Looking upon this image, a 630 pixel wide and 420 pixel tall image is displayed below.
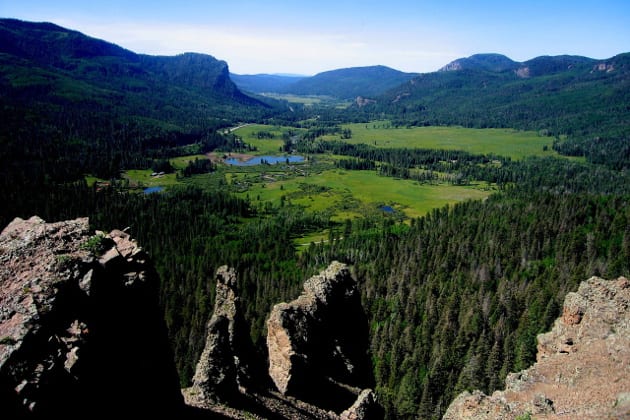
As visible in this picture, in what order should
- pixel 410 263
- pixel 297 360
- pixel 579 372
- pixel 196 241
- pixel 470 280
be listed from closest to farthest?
1. pixel 579 372
2. pixel 297 360
3. pixel 470 280
4. pixel 410 263
5. pixel 196 241

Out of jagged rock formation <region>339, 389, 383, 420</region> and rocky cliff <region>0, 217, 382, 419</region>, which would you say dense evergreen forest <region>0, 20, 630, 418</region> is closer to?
jagged rock formation <region>339, 389, 383, 420</region>

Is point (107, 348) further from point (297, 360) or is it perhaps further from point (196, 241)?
point (196, 241)

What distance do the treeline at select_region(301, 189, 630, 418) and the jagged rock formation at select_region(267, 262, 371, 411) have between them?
27.7 m

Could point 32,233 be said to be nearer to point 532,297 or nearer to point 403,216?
point 532,297

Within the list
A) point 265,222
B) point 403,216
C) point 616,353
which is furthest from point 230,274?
point 403,216

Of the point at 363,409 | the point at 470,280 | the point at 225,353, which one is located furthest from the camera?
the point at 470,280

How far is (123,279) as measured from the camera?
1903 centimetres

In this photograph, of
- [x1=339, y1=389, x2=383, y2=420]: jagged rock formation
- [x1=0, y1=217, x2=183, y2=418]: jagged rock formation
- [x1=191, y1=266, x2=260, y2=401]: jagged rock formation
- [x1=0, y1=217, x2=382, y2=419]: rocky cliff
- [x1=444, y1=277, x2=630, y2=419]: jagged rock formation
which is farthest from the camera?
[x1=339, y1=389, x2=383, y2=420]: jagged rock formation

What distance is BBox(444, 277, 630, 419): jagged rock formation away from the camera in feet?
77.3

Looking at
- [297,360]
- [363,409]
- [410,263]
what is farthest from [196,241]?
[363,409]

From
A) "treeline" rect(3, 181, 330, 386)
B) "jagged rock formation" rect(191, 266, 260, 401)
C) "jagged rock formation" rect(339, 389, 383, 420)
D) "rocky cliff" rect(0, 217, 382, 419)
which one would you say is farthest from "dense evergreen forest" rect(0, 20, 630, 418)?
"rocky cliff" rect(0, 217, 382, 419)

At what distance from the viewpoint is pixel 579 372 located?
27.4 m

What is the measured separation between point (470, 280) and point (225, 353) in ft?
281

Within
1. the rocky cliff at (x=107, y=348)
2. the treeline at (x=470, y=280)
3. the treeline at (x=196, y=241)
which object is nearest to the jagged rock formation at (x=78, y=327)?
the rocky cliff at (x=107, y=348)
